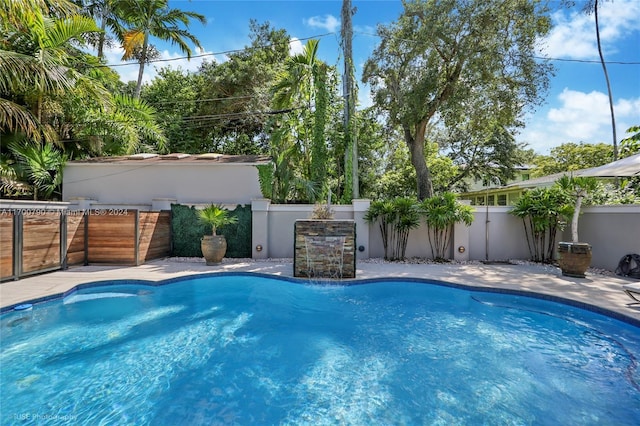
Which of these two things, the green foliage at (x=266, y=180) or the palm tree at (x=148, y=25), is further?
the palm tree at (x=148, y=25)

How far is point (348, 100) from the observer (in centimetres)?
1177

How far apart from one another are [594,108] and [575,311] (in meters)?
16.7

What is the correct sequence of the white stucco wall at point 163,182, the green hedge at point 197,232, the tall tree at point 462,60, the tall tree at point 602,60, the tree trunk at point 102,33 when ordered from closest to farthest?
the green hedge at point 197,232, the tall tree at point 462,60, the white stucco wall at point 163,182, the tall tree at point 602,60, the tree trunk at point 102,33

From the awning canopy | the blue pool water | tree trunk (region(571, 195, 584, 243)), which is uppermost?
the awning canopy

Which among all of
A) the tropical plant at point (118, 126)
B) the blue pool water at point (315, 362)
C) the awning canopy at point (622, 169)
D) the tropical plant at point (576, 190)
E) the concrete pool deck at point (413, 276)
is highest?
the tropical plant at point (118, 126)

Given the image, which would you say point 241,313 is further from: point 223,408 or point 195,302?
point 223,408

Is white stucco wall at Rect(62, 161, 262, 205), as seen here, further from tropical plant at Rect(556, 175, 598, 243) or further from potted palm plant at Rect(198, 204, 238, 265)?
tropical plant at Rect(556, 175, 598, 243)

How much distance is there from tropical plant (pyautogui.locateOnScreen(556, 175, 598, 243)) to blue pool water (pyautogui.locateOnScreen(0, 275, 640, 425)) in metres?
3.07

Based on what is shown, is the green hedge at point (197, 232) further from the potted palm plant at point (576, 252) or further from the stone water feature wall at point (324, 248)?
the potted palm plant at point (576, 252)

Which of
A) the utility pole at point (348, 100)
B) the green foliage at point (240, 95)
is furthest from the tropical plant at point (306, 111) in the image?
the green foliage at point (240, 95)

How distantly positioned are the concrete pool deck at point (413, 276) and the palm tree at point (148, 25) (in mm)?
Answer: 10972

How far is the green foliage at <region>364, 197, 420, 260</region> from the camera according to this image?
31.9ft

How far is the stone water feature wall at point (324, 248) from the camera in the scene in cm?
785

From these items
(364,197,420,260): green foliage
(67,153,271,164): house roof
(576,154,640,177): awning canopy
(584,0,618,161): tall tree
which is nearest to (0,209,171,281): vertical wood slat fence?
(67,153,271,164): house roof
